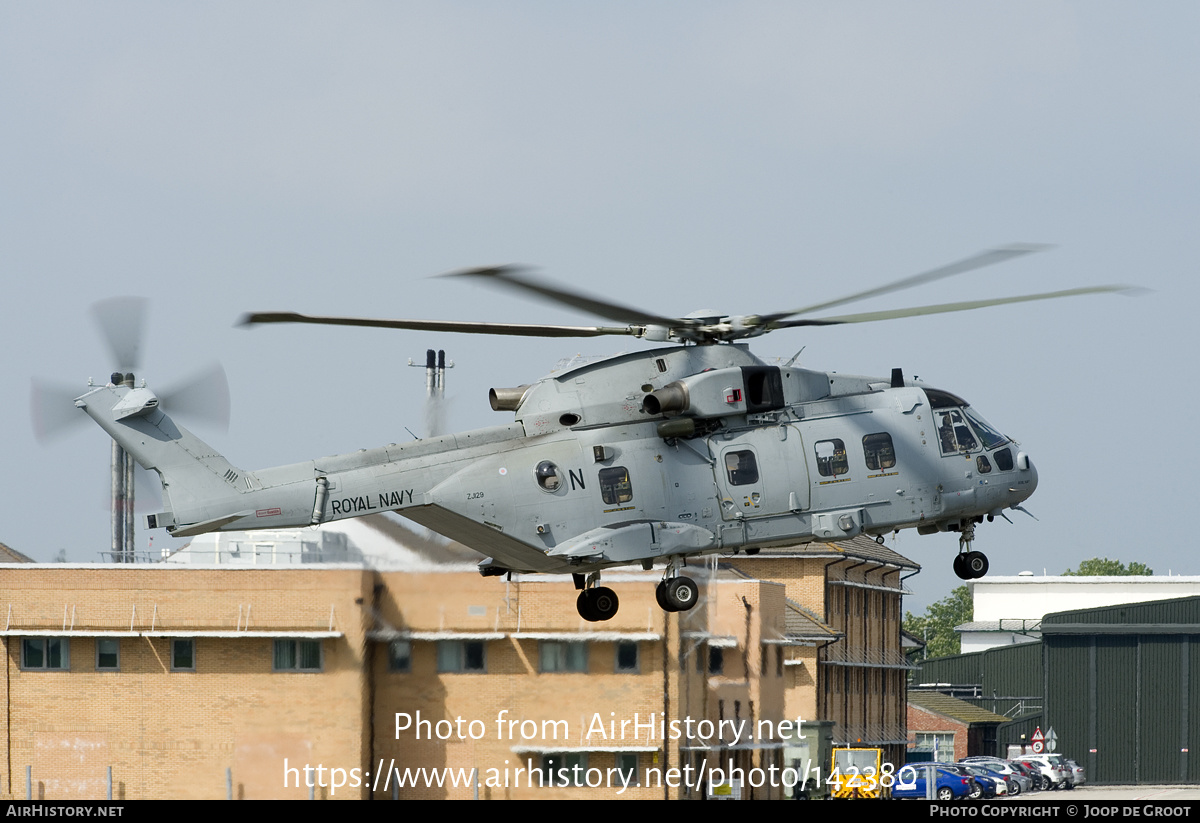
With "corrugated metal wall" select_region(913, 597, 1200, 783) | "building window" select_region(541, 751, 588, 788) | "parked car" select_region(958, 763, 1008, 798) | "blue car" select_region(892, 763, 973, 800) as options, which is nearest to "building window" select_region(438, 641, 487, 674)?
"building window" select_region(541, 751, 588, 788)

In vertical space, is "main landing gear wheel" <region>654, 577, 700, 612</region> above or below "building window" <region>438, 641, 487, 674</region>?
above

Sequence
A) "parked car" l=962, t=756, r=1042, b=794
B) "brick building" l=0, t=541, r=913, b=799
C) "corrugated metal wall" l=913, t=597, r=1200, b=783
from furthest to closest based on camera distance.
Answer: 1. "corrugated metal wall" l=913, t=597, r=1200, b=783
2. "parked car" l=962, t=756, r=1042, b=794
3. "brick building" l=0, t=541, r=913, b=799

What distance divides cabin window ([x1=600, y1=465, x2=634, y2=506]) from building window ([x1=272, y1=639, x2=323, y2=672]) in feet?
77.6

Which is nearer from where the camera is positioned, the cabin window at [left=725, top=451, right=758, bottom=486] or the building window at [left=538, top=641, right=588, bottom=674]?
the cabin window at [left=725, top=451, right=758, bottom=486]

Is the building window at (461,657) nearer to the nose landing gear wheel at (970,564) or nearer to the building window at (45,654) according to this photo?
the building window at (45,654)

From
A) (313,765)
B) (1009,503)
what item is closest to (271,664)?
(313,765)

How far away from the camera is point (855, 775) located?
73562mm

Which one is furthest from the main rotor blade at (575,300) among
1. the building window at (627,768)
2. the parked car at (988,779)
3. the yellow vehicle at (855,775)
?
the parked car at (988,779)

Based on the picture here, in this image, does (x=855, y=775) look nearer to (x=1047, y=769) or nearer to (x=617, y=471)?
(x=1047, y=769)

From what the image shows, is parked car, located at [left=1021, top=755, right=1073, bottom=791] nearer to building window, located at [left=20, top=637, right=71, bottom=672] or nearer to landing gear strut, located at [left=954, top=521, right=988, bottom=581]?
building window, located at [left=20, top=637, right=71, bottom=672]

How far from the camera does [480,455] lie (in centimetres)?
3025

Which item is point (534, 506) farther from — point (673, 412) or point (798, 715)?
point (798, 715)

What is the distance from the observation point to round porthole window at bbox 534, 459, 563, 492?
98.6ft

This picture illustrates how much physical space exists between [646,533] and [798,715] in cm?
5176
